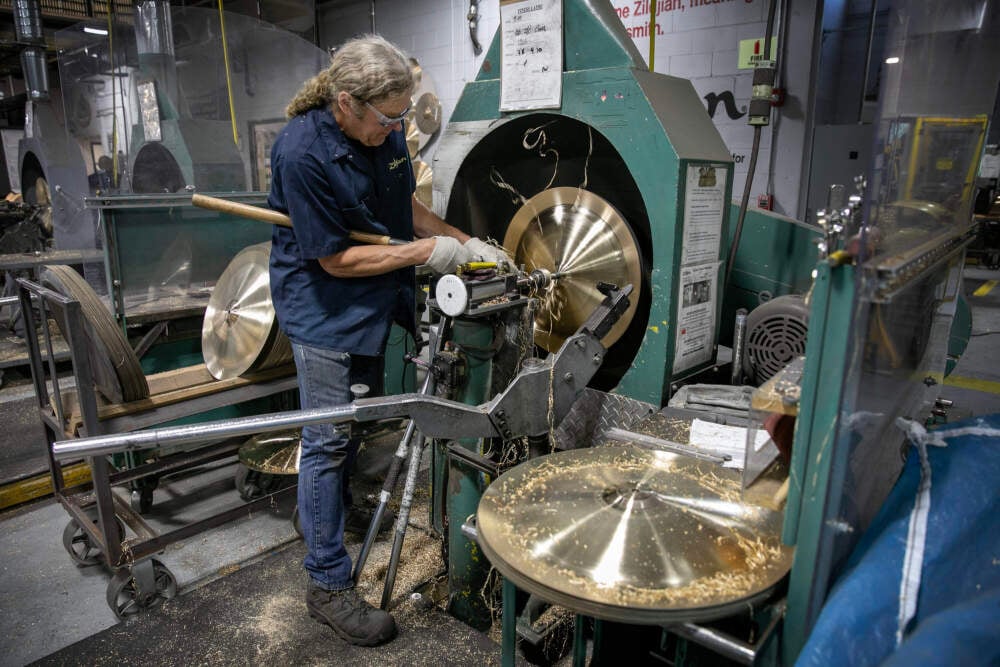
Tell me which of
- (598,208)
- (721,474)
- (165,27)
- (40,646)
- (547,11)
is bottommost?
(40,646)

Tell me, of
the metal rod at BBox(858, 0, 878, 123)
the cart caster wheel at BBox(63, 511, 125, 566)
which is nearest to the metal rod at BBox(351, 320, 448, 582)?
the cart caster wheel at BBox(63, 511, 125, 566)

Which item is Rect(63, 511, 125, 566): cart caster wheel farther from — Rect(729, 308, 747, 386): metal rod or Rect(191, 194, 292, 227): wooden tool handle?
Rect(729, 308, 747, 386): metal rod

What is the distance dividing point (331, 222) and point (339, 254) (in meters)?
0.09

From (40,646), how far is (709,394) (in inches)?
81.5

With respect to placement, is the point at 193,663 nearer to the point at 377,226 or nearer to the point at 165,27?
the point at 377,226

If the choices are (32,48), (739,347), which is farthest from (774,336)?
(32,48)

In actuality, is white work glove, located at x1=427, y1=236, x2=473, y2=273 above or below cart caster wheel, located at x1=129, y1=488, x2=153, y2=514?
above

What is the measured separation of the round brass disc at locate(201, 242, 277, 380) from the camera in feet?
8.28

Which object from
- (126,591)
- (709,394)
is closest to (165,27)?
(126,591)

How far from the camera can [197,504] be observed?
8.98ft

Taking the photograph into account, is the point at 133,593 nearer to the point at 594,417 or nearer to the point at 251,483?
the point at 251,483

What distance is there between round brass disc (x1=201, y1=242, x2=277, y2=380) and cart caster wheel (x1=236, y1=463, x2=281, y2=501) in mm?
473

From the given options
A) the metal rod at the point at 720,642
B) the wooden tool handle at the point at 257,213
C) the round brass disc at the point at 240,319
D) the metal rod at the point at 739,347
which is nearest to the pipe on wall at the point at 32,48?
the round brass disc at the point at 240,319

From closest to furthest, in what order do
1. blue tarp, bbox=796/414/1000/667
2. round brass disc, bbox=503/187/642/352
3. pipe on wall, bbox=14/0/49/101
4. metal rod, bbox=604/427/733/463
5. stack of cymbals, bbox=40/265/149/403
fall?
blue tarp, bbox=796/414/1000/667 → metal rod, bbox=604/427/733/463 → round brass disc, bbox=503/187/642/352 → stack of cymbals, bbox=40/265/149/403 → pipe on wall, bbox=14/0/49/101
